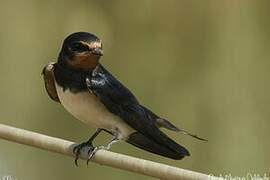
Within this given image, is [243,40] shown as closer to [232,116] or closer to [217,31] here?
[217,31]

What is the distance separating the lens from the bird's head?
2.86 feet

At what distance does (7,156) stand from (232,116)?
745mm

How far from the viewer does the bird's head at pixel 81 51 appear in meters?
0.87

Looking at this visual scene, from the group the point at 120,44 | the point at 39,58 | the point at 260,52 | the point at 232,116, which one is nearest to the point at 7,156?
the point at 39,58

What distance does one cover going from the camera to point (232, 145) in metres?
2.36

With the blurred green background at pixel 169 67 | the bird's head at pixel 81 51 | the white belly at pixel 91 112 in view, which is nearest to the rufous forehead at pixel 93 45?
the bird's head at pixel 81 51

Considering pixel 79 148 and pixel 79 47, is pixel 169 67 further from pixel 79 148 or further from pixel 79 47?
pixel 79 47

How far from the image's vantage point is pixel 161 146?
95cm

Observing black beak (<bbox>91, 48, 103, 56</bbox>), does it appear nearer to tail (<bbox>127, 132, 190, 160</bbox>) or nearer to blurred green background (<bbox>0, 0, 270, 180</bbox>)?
tail (<bbox>127, 132, 190, 160</bbox>)

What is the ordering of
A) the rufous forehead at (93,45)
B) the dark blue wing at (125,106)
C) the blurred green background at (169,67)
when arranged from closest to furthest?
1. the rufous forehead at (93,45)
2. the dark blue wing at (125,106)
3. the blurred green background at (169,67)

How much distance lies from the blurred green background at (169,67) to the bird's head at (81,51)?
1253 millimetres

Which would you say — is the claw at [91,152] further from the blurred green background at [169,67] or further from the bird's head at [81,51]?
the blurred green background at [169,67]

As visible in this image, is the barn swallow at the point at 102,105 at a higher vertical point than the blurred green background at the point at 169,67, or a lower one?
lower

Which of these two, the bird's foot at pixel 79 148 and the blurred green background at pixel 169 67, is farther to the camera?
the blurred green background at pixel 169 67
